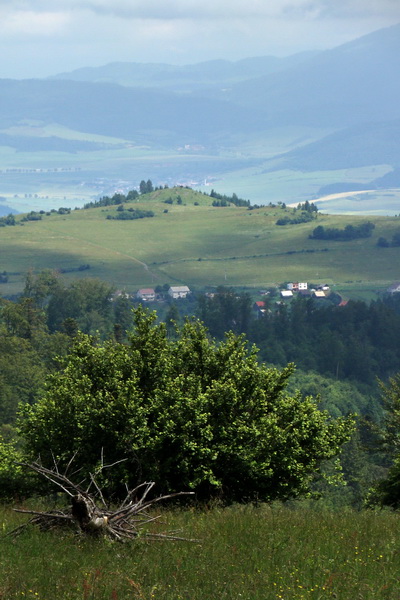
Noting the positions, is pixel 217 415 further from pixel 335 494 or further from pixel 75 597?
pixel 335 494

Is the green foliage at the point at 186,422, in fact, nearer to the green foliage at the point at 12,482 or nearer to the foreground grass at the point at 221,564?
the green foliage at the point at 12,482

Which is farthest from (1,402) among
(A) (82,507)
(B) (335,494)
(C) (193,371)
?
(A) (82,507)

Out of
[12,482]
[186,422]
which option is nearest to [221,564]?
[186,422]

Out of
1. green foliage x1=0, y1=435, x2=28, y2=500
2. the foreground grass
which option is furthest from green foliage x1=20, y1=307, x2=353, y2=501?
the foreground grass

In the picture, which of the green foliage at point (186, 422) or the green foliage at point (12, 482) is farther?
the green foliage at point (12, 482)

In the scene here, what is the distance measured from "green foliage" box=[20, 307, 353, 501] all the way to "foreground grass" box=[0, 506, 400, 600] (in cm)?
944

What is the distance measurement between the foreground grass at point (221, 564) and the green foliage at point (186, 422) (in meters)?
9.44

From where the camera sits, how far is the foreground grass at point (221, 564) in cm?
1948

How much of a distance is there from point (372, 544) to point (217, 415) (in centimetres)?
1473

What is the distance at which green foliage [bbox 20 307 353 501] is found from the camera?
3525 centimetres

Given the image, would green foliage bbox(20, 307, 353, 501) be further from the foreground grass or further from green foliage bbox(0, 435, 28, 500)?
the foreground grass

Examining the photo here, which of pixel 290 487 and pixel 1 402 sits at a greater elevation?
pixel 290 487

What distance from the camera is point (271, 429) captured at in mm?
36250

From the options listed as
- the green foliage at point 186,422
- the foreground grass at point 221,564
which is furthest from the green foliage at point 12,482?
the foreground grass at point 221,564
